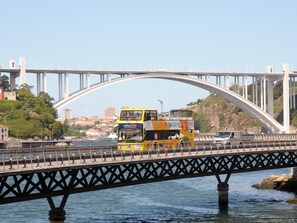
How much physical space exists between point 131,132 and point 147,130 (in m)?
1.41

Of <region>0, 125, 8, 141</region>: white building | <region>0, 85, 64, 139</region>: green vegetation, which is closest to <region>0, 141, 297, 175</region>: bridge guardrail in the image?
<region>0, 125, 8, 141</region>: white building

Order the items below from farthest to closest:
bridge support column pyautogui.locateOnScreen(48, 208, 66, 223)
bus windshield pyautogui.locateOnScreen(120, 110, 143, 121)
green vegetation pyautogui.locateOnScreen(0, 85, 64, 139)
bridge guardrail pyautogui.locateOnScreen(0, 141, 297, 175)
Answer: green vegetation pyautogui.locateOnScreen(0, 85, 64, 139), bus windshield pyautogui.locateOnScreen(120, 110, 143, 121), bridge support column pyautogui.locateOnScreen(48, 208, 66, 223), bridge guardrail pyautogui.locateOnScreen(0, 141, 297, 175)

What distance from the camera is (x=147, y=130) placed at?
188 ft

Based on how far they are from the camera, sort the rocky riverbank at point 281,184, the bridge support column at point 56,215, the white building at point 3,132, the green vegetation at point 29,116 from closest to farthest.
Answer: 1. the bridge support column at point 56,215
2. the rocky riverbank at point 281,184
3. the white building at point 3,132
4. the green vegetation at point 29,116

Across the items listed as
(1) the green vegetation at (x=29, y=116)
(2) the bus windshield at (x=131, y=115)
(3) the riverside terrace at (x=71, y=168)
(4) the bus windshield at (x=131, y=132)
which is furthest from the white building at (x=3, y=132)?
(4) the bus windshield at (x=131, y=132)

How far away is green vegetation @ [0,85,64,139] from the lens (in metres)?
176

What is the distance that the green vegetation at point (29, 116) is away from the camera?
579ft

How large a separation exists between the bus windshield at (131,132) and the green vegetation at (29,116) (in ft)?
397

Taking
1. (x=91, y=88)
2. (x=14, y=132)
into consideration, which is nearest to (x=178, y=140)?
(x=91, y=88)

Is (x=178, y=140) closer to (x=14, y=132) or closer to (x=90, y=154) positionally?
(x=90, y=154)

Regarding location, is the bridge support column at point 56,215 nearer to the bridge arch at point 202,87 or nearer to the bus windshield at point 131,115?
the bus windshield at point 131,115

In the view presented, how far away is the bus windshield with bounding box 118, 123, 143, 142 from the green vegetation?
12106cm

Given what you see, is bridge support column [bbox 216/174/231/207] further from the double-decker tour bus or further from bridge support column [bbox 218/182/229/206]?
the double-decker tour bus

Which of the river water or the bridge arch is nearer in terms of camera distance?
the river water
